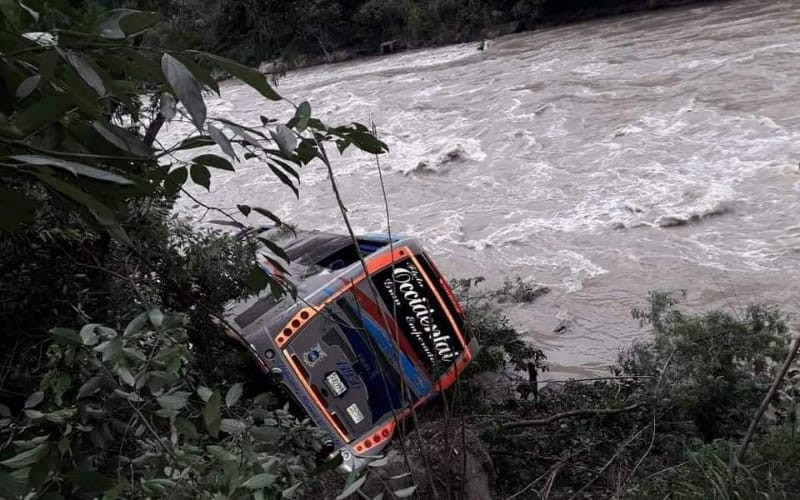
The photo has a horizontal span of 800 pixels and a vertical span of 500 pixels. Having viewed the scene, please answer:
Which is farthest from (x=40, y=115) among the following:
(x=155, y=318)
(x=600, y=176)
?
(x=600, y=176)

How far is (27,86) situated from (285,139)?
0.38 metres

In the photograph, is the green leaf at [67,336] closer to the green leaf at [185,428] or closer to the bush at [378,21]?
the green leaf at [185,428]

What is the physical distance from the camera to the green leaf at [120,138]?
1029 mm

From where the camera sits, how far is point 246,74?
1.04 m

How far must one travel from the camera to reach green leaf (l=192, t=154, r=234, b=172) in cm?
123

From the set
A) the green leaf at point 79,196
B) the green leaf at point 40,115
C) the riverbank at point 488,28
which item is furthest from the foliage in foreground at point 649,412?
the riverbank at point 488,28

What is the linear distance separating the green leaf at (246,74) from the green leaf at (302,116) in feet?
0.87

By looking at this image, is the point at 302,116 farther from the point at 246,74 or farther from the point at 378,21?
the point at 378,21

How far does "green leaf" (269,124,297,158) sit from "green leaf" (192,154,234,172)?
9cm

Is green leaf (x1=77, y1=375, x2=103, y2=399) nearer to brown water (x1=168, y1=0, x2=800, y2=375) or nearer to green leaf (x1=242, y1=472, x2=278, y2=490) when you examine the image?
green leaf (x1=242, y1=472, x2=278, y2=490)

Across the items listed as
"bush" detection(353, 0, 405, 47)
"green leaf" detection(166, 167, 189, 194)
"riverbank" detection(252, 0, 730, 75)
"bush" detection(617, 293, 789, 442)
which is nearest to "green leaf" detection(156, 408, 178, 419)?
"green leaf" detection(166, 167, 189, 194)

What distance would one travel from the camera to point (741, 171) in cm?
1202

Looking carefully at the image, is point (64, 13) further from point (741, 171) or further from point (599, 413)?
point (741, 171)

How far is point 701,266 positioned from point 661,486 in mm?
6870
